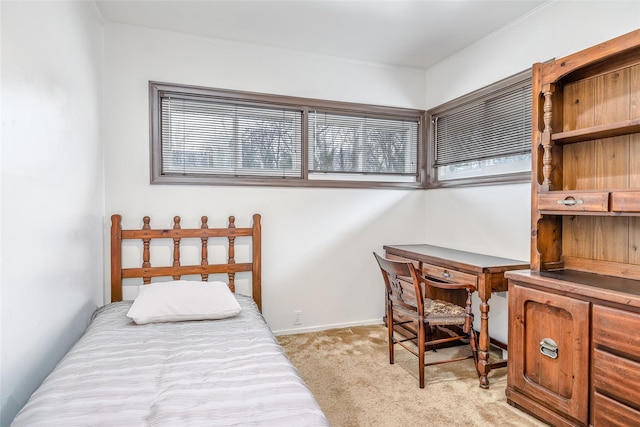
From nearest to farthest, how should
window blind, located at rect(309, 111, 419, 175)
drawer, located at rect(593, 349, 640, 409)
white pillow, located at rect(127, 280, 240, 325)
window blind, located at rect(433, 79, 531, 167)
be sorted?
drawer, located at rect(593, 349, 640, 409)
white pillow, located at rect(127, 280, 240, 325)
window blind, located at rect(433, 79, 531, 167)
window blind, located at rect(309, 111, 419, 175)

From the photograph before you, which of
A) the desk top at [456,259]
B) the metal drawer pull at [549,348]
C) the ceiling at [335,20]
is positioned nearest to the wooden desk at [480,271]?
the desk top at [456,259]

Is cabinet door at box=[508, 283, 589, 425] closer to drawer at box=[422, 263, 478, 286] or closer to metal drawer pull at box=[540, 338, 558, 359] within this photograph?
metal drawer pull at box=[540, 338, 558, 359]

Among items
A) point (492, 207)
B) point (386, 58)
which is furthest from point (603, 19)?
point (386, 58)

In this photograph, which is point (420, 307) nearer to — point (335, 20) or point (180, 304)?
point (180, 304)

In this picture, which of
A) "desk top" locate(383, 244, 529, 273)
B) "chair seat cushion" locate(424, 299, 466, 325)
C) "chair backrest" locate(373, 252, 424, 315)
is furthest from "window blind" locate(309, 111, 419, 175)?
"chair seat cushion" locate(424, 299, 466, 325)

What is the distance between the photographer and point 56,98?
6.29 feet

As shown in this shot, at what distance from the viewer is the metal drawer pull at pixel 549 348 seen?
1.93m

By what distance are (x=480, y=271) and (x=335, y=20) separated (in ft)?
7.00

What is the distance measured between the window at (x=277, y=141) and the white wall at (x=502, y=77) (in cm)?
45

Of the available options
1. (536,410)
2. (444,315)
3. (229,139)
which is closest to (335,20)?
(229,139)

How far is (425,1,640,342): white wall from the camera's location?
232 centimetres

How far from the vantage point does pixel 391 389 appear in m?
2.39

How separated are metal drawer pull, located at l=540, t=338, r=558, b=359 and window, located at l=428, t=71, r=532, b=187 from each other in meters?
1.25

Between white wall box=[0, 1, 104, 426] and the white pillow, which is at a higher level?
white wall box=[0, 1, 104, 426]
